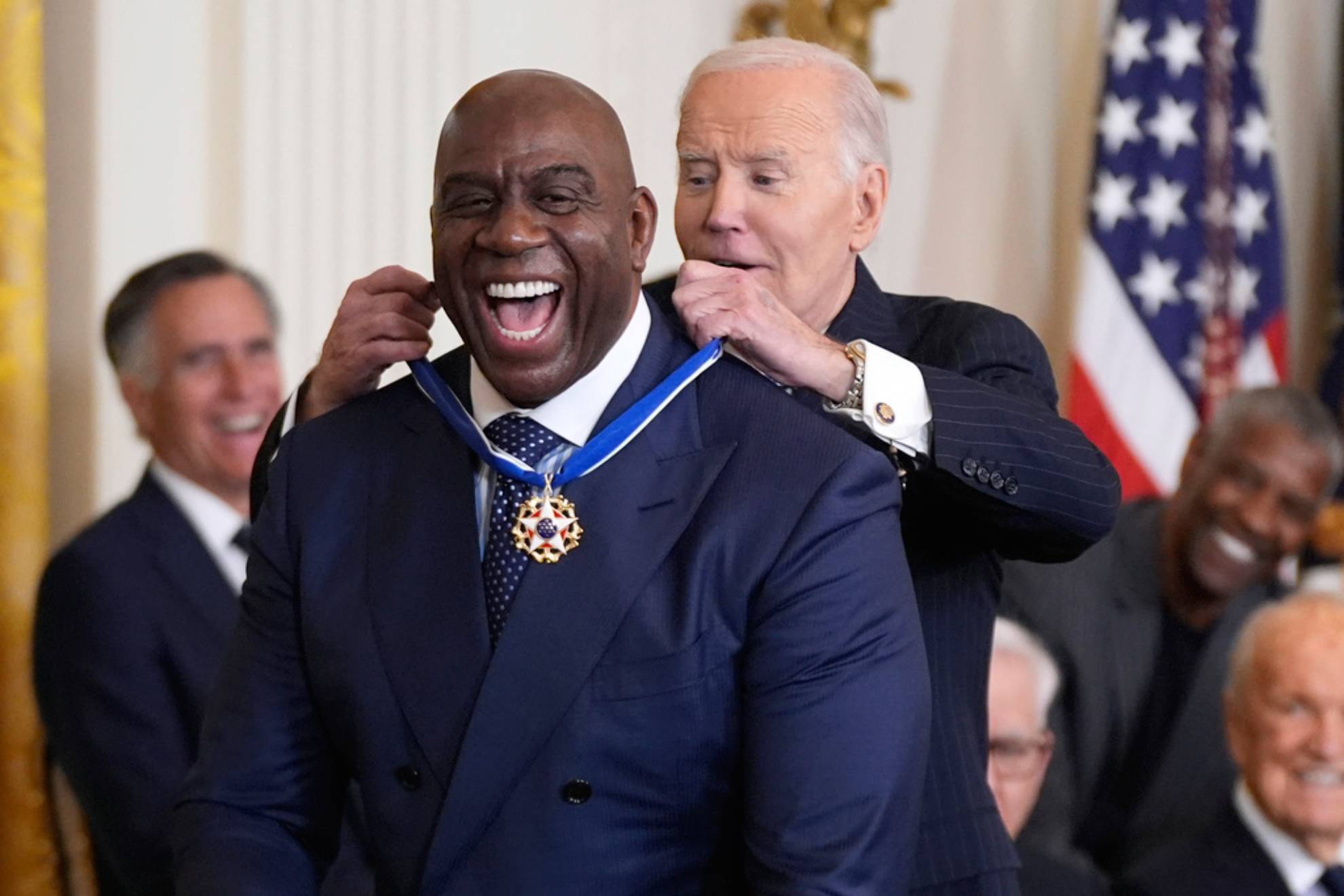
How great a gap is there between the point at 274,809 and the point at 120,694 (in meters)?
1.69

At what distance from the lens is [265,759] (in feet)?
6.70

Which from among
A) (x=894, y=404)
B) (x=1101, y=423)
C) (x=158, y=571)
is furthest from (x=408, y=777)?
(x=1101, y=423)

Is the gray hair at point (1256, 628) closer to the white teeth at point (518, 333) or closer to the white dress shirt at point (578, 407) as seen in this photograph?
the white dress shirt at point (578, 407)

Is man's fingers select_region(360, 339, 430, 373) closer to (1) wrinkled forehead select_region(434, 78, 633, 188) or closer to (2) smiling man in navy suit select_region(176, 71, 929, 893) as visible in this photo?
(2) smiling man in navy suit select_region(176, 71, 929, 893)

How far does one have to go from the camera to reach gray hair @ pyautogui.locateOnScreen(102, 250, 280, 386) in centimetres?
418

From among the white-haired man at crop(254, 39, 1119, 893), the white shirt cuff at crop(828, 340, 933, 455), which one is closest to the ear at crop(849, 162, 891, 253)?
the white-haired man at crop(254, 39, 1119, 893)

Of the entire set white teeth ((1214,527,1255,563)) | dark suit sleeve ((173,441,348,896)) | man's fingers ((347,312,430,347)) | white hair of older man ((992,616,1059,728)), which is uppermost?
man's fingers ((347,312,430,347))

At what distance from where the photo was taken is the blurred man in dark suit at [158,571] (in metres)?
3.60

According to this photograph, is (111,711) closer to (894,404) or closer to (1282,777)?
(894,404)

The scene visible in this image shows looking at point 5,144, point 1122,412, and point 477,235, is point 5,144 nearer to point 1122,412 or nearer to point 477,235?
point 477,235

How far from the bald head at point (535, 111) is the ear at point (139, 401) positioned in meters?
2.38

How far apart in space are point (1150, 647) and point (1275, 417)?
0.88m

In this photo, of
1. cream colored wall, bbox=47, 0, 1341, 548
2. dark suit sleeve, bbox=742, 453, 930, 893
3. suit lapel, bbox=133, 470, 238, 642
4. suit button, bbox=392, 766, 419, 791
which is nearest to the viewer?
dark suit sleeve, bbox=742, 453, 930, 893

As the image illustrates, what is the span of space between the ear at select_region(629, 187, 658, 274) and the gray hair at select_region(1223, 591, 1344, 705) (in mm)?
2499
